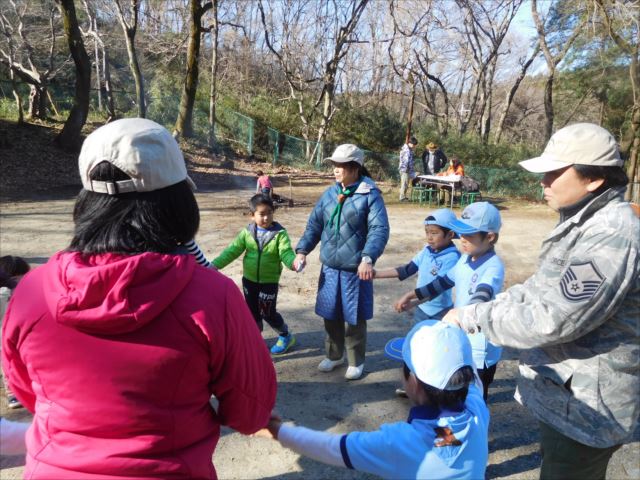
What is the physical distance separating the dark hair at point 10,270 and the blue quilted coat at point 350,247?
82.1 inches

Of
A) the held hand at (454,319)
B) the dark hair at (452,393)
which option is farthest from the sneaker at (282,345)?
the dark hair at (452,393)

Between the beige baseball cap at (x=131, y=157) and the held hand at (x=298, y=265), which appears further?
the held hand at (x=298, y=265)

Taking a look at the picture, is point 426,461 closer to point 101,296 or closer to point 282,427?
Result: point 282,427

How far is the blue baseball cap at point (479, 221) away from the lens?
9.75 feet

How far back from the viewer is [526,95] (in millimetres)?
41250

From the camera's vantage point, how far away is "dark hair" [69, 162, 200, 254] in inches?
48.4

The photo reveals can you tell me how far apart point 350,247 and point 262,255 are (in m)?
0.82

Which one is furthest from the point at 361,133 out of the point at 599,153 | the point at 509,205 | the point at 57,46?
the point at 599,153

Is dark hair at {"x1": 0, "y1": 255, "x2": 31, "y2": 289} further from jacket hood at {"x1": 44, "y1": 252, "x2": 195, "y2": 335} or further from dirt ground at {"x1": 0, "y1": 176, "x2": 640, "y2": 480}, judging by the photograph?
jacket hood at {"x1": 44, "y1": 252, "x2": 195, "y2": 335}

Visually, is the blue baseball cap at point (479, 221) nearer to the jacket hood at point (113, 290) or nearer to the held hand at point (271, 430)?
the held hand at point (271, 430)

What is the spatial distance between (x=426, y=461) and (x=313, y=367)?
278cm

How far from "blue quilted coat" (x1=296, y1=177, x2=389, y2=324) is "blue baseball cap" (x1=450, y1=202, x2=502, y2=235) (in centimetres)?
83

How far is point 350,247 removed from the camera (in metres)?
3.85

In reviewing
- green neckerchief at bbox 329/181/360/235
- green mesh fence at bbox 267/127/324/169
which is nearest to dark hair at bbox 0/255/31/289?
green neckerchief at bbox 329/181/360/235
